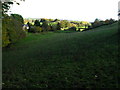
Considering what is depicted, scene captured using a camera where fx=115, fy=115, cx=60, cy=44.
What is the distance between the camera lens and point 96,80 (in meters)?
7.47

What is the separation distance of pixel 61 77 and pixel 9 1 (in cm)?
678

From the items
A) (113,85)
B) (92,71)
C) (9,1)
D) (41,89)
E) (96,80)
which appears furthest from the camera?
(92,71)

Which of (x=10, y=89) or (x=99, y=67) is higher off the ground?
(x=99, y=67)

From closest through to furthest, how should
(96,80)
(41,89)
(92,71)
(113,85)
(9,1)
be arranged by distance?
(113,85), (41,89), (96,80), (9,1), (92,71)

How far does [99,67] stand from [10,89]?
6.99 meters

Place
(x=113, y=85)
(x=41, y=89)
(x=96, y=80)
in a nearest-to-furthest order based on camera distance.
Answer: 1. (x=113, y=85)
2. (x=41, y=89)
3. (x=96, y=80)

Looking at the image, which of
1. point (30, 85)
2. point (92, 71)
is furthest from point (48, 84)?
point (92, 71)

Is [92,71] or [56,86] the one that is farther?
[92,71]

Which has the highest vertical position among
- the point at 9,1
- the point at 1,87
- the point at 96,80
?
the point at 9,1

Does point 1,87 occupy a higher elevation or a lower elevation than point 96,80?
lower

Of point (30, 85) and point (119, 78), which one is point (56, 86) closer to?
point (30, 85)

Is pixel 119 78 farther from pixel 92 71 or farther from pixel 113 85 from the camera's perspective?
pixel 92 71

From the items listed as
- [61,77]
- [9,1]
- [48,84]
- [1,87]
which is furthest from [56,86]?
[9,1]

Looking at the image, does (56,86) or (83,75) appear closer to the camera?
(56,86)
